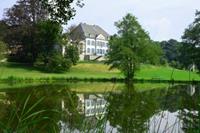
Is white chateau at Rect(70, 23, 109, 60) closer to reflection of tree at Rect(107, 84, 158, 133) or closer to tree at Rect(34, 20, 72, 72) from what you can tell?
tree at Rect(34, 20, 72, 72)

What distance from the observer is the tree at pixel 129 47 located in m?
67.4

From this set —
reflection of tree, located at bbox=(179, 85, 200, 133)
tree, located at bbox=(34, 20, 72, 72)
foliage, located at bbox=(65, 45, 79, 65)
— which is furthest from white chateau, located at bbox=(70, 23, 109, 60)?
reflection of tree, located at bbox=(179, 85, 200, 133)

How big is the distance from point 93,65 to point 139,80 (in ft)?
71.6

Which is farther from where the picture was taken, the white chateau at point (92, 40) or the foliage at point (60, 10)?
the white chateau at point (92, 40)

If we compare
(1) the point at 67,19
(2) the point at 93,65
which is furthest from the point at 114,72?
(1) the point at 67,19

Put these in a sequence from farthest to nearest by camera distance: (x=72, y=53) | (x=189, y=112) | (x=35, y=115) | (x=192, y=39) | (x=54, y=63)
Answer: (x=72, y=53)
(x=54, y=63)
(x=192, y=39)
(x=189, y=112)
(x=35, y=115)

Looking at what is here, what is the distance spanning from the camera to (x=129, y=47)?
69.5 meters

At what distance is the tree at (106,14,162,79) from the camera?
221 ft

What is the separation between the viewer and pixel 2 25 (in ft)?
276

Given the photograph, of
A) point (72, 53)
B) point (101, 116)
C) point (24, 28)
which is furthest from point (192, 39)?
point (101, 116)

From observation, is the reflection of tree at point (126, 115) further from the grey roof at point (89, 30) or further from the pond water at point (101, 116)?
the grey roof at point (89, 30)

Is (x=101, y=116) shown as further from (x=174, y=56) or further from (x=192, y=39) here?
(x=192, y=39)

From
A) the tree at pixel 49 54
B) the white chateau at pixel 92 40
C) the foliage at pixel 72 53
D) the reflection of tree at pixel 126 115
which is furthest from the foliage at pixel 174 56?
the white chateau at pixel 92 40

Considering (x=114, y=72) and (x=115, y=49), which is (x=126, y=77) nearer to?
(x=115, y=49)
